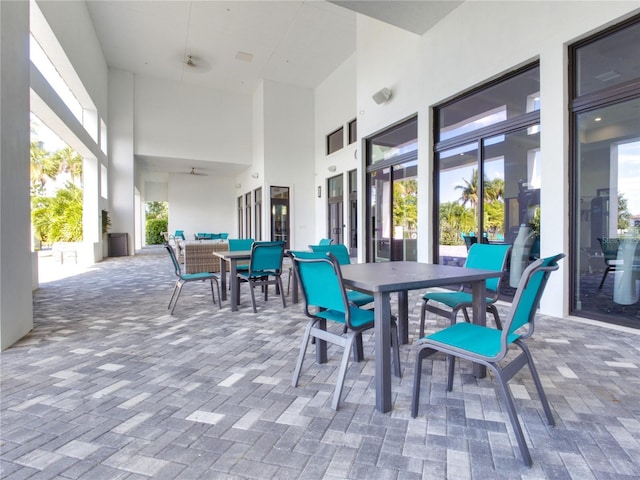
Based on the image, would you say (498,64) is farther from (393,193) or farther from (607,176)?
(393,193)

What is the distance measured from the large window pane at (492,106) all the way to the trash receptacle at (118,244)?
1163cm

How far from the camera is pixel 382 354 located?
1756 millimetres

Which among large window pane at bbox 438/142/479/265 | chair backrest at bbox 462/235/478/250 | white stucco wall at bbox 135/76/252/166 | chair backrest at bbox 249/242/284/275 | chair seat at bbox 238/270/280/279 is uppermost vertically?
white stucco wall at bbox 135/76/252/166

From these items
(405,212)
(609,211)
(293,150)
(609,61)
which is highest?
(293,150)

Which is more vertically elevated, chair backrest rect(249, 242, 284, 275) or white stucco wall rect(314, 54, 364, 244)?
white stucco wall rect(314, 54, 364, 244)

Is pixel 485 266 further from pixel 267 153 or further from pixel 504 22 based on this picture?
pixel 267 153

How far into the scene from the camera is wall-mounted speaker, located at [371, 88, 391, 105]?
20.0 feet

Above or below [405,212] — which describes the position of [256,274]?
below

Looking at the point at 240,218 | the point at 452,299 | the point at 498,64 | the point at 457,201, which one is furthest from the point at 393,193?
the point at 240,218

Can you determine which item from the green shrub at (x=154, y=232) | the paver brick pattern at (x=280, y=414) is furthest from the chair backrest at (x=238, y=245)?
the green shrub at (x=154, y=232)

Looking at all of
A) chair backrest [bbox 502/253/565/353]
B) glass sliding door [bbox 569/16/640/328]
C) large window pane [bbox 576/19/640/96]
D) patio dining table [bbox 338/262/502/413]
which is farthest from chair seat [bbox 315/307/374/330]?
large window pane [bbox 576/19/640/96]

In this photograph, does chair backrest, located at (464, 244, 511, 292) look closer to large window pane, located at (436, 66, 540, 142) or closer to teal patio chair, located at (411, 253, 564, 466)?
teal patio chair, located at (411, 253, 564, 466)

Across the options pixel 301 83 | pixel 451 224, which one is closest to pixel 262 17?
pixel 301 83

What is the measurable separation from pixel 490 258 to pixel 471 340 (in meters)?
1.44
